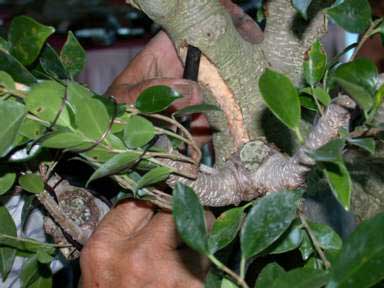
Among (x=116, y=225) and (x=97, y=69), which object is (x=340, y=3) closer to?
(x=116, y=225)

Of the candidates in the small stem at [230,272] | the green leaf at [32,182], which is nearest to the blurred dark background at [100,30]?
the green leaf at [32,182]

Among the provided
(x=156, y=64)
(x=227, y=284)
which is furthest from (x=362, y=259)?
(x=156, y=64)

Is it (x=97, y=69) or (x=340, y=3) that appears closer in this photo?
(x=340, y=3)

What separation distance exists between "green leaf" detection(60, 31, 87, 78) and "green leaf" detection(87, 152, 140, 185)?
130 mm

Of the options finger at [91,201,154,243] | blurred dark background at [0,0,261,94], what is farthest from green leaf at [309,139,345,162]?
blurred dark background at [0,0,261,94]

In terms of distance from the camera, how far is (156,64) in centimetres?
83

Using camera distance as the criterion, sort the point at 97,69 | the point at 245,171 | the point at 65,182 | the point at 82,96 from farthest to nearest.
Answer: the point at 97,69 < the point at 65,182 < the point at 245,171 < the point at 82,96

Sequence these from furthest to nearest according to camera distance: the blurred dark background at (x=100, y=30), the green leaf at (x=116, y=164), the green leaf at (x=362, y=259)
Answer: the blurred dark background at (x=100, y=30), the green leaf at (x=116, y=164), the green leaf at (x=362, y=259)

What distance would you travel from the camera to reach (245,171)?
0.60 m

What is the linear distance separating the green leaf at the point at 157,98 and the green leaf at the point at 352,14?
0.14 metres

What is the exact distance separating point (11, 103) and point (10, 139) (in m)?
0.03

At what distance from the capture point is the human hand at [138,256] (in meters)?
0.65

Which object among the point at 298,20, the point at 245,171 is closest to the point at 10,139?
the point at 245,171

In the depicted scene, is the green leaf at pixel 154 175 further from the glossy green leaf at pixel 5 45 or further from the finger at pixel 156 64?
the finger at pixel 156 64
